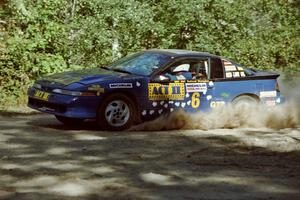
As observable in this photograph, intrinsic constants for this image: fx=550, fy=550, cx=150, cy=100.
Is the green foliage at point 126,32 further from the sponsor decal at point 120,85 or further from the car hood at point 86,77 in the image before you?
the sponsor decal at point 120,85

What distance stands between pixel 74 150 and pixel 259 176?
269 centimetres

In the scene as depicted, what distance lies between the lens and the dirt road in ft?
18.6

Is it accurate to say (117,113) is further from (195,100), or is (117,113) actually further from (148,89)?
(195,100)

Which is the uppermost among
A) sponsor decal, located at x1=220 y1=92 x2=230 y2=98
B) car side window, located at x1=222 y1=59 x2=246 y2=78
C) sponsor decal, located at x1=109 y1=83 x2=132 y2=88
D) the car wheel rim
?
car side window, located at x1=222 y1=59 x2=246 y2=78

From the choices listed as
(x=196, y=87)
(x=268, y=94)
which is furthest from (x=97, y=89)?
(x=268, y=94)

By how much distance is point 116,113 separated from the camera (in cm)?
940

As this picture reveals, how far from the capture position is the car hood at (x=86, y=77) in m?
9.20

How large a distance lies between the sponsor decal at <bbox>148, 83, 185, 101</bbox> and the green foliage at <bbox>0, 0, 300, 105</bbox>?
4.78 meters

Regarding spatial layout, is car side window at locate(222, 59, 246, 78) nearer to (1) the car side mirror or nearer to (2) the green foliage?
(1) the car side mirror

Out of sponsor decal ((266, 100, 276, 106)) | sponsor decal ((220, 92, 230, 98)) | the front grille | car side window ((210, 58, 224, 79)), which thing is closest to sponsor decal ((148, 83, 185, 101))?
car side window ((210, 58, 224, 79))

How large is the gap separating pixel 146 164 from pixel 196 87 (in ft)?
11.4

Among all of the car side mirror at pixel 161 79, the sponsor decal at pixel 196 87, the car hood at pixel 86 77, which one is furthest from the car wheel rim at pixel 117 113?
the sponsor decal at pixel 196 87

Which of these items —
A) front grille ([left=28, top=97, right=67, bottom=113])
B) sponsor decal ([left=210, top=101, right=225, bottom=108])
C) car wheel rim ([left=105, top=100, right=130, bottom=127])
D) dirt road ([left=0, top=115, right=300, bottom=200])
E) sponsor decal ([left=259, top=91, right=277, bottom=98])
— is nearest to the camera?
dirt road ([left=0, top=115, right=300, bottom=200])

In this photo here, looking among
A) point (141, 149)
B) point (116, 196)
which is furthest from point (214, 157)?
point (116, 196)
